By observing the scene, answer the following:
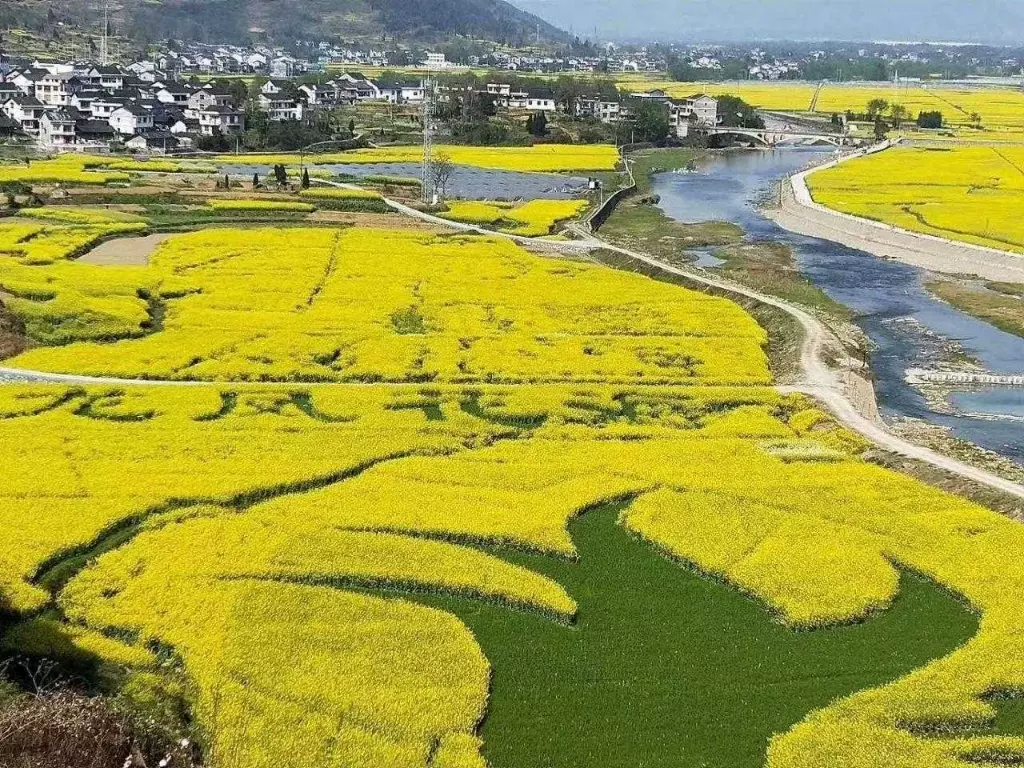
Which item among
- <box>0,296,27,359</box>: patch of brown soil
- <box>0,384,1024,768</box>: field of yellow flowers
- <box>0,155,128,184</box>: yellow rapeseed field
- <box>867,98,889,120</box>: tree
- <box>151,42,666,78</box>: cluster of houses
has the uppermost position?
<box>151,42,666,78</box>: cluster of houses

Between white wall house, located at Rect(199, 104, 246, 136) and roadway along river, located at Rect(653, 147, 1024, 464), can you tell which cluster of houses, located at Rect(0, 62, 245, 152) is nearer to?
white wall house, located at Rect(199, 104, 246, 136)

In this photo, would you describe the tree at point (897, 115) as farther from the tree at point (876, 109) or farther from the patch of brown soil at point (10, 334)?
the patch of brown soil at point (10, 334)

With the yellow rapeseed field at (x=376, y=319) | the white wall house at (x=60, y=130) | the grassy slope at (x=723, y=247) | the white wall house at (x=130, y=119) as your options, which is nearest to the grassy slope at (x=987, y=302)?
the grassy slope at (x=723, y=247)

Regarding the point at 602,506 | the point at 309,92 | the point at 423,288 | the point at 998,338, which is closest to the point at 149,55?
the point at 309,92

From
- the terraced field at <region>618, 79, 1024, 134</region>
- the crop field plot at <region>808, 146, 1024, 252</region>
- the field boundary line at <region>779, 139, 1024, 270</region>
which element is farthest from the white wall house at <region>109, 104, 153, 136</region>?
the terraced field at <region>618, 79, 1024, 134</region>

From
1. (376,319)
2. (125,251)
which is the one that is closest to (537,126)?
(125,251)

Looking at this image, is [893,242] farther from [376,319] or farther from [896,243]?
[376,319]

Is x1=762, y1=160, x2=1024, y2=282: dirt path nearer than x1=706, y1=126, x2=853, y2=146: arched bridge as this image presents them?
Yes

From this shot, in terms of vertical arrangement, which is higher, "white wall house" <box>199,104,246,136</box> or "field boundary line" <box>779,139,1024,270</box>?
"white wall house" <box>199,104,246,136</box>
